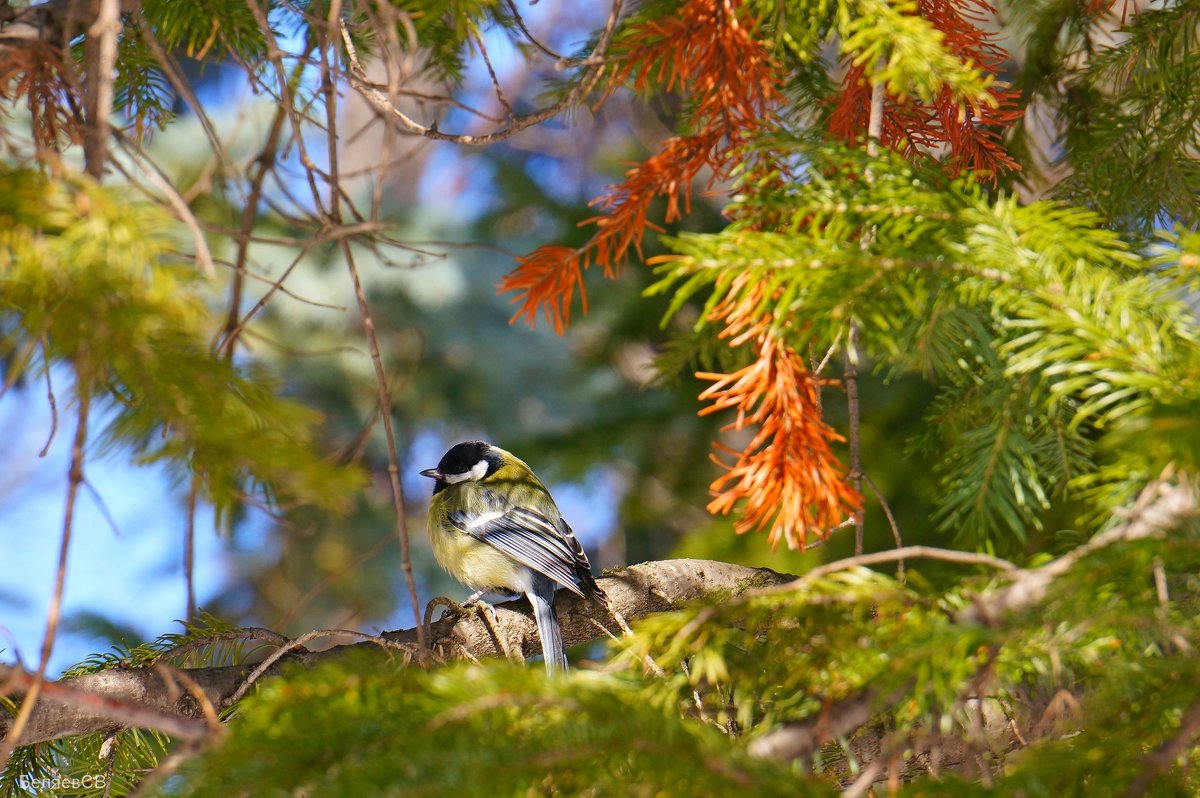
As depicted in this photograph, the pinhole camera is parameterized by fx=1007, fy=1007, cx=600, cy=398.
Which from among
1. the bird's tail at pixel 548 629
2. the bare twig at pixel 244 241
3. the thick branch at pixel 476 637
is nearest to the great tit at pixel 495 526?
the bird's tail at pixel 548 629

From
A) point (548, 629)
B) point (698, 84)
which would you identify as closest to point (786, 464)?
point (698, 84)

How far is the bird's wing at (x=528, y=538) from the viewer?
87.0 inches

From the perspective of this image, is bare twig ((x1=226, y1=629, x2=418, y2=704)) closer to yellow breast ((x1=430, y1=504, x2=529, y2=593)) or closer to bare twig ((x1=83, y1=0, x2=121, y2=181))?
bare twig ((x1=83, y1=0, x2=121, y2=181))

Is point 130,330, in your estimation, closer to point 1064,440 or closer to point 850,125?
point 850,125

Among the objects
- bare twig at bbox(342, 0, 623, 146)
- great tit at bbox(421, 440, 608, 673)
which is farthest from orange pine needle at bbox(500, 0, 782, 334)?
great tit at bbox(421, 440, 608, 673)

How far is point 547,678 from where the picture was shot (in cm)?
75

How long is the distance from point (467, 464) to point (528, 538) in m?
0.51

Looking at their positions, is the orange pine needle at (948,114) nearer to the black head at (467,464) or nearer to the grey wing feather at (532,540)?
the grey wing feather at (532,540)

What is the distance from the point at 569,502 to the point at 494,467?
5.48ft

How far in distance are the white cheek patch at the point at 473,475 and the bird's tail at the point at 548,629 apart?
97cm

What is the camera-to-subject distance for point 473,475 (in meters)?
2.92

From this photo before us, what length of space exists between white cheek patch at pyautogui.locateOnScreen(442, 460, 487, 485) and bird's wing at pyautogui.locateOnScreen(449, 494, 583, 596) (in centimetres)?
18

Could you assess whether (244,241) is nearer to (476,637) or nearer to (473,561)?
(476,637)

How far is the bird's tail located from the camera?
1758mm
